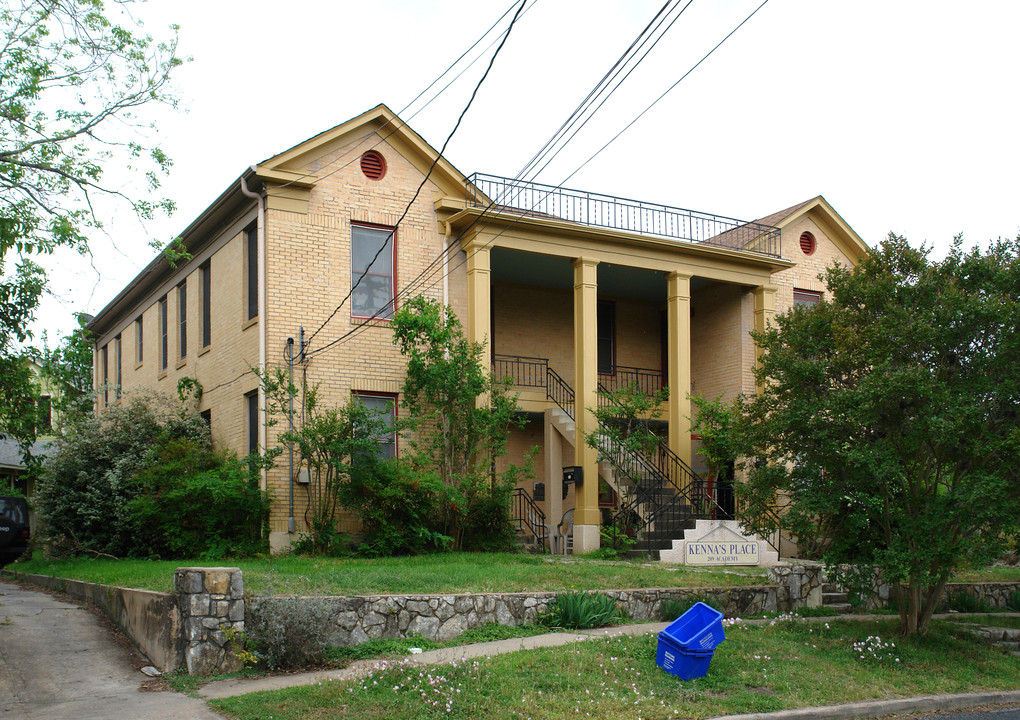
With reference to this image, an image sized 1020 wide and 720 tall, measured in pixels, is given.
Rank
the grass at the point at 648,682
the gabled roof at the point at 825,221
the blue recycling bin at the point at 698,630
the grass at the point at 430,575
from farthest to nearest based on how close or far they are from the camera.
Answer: the gabled roof at the point at 825,221 < the grass at the point at 430,575 < the blue recycling bin at the point at 698,630 < the grass at the point at 648,682

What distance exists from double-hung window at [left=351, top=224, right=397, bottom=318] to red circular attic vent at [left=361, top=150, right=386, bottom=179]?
106cm

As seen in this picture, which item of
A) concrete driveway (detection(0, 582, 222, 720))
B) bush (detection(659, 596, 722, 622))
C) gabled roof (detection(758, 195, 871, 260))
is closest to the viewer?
concrete driveway (detection(0, 582, 222, 720))

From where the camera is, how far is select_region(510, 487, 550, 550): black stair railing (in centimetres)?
1991

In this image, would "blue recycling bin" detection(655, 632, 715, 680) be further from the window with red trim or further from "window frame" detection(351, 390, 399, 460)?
the window with red trim

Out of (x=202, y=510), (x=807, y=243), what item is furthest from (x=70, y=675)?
(x=807, y=243)

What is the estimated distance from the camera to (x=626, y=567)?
47.4ft

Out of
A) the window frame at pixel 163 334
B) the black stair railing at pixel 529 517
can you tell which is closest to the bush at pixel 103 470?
the window frame at pixel 163 334

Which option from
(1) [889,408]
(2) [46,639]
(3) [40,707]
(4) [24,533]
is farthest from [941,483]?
(4) [24,533]

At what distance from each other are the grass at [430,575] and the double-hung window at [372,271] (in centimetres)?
520

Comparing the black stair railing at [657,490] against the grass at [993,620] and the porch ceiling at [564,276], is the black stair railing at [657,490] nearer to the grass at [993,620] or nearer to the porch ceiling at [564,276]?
the porch ceiling at [564,276]

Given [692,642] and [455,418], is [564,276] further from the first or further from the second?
[692,642]

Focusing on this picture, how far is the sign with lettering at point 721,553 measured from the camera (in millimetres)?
16828

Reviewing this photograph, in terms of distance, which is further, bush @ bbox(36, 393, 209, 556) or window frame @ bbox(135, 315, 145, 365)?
window frame @ bbox(135, 315, 145, 365)

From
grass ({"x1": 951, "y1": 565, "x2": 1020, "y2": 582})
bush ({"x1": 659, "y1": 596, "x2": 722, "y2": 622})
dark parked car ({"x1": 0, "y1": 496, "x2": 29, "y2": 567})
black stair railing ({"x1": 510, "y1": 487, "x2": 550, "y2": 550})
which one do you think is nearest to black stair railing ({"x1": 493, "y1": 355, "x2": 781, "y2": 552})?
black stair railing ({"x1": 510, "y1": 487, "x2": 550, "y2": 550})
